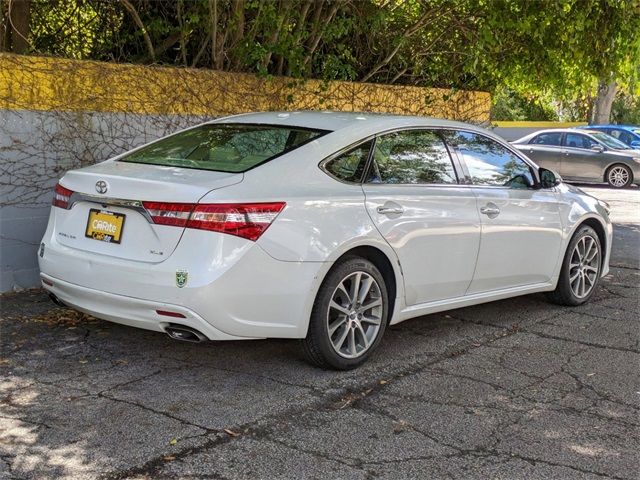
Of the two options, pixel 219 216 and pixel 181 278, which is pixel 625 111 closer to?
pixel 219 216

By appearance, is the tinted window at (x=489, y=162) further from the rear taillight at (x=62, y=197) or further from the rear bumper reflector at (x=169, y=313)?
the rear taillight at (x=62, y=197)

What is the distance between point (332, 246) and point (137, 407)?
55.9 inches

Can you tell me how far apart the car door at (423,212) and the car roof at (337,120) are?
0.08 meters

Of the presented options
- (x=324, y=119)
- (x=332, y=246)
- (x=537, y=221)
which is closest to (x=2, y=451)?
(x=332, y=246)

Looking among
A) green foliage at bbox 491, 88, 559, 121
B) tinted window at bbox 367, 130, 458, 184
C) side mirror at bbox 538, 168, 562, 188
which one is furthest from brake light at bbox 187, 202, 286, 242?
green foliage at bbox 491, 88, 559, 121

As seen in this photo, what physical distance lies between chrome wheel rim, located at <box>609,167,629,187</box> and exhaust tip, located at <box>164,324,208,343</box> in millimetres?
17157

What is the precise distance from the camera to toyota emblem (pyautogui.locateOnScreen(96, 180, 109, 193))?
16.0 ft

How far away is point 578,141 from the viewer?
20438 millimetres

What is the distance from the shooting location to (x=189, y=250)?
454 cm

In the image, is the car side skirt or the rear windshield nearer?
the rear windshield

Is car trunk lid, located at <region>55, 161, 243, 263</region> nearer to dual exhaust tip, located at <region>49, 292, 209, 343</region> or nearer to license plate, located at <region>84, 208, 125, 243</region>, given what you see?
license plate, located at <region>84, 208, 125, 243</region>

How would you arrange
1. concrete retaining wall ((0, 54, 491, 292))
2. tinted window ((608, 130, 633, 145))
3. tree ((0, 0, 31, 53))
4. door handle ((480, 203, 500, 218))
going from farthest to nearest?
tinted window ((608, 130, 633, 145))
tree ((0, 0, 31, 53))
concrete retaining wall ((0, 54, 491, 292))
door handle ((480, 203, 500, 218))

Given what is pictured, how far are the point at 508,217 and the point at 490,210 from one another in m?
0.25

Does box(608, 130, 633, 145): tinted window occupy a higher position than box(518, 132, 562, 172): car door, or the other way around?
box(608, 130, 633, 145): tinted window
